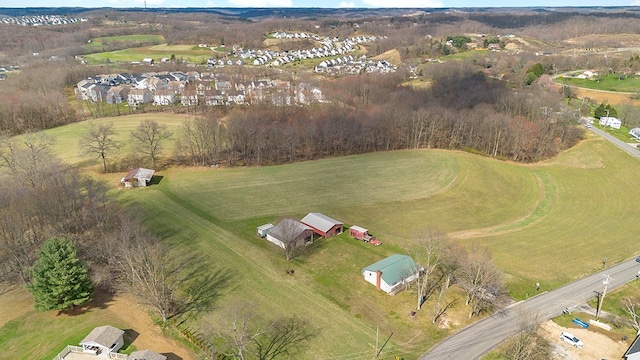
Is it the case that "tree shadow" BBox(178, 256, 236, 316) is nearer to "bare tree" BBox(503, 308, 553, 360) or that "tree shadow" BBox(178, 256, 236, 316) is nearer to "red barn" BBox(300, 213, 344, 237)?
"red barn" BBox(300, 213, 344, 237)

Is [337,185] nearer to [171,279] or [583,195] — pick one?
[171,279]

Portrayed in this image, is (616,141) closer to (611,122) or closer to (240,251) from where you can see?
(611,122)

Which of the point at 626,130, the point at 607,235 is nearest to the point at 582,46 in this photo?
the point at 626,130

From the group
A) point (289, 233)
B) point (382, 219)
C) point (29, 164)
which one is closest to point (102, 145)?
point (29, 164)

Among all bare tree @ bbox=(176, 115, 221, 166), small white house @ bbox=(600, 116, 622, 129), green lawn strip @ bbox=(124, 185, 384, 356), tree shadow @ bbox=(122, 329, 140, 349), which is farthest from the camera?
small white house @ bbox=(600, 116, 622, 129)

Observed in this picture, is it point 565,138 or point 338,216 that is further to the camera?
point 565,138

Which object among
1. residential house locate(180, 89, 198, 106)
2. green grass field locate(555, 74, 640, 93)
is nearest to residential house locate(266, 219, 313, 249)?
residential house locate(180, 89, 198, 106)
